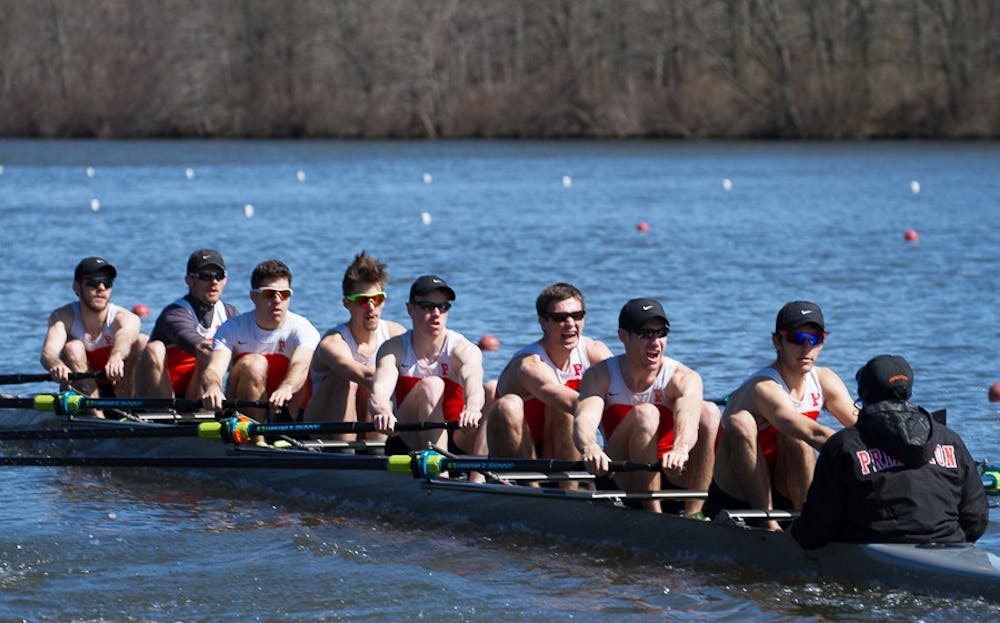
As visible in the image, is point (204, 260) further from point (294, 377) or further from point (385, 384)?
point (385, 384)

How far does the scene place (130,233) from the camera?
28344mm

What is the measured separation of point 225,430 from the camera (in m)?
9.57

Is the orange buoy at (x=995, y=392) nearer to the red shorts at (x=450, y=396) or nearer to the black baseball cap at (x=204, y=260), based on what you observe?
the red shorts at (x=450, y=396)

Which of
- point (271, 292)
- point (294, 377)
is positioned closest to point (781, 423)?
point (294, 377)

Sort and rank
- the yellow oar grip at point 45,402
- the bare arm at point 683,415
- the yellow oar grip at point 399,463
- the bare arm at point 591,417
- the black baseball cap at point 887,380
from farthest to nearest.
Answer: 1. the yellow oar grip at point 45,402
2. the yellow oar grip at point 399,463
3. the bare arm at point 591,417
4. the bare arm at point 683,415
5. the black baseball cap at point 887,380

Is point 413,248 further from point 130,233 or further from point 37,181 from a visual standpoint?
point 37,181

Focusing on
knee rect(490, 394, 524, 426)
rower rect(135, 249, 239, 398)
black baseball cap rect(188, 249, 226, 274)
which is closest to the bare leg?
knee rect(490, 394, 524, 426)

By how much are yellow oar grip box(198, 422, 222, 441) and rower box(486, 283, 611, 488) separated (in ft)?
6.05

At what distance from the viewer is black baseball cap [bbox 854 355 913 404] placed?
6.71 metres

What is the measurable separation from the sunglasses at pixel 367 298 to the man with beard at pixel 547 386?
1173 mm

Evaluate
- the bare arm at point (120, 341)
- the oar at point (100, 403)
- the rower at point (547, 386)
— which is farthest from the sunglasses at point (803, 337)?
the bare arm at point (120, 341)

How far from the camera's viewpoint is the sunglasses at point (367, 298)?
9625mm

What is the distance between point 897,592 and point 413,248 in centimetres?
1958

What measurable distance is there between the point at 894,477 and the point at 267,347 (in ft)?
16.0
